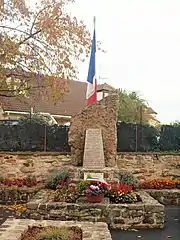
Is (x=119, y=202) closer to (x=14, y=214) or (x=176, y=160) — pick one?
(x=14, y=214)

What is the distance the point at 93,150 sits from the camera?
953 centimetres

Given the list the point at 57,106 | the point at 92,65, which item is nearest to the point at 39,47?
the point at 92,65

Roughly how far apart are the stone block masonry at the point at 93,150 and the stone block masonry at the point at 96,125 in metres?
0.31

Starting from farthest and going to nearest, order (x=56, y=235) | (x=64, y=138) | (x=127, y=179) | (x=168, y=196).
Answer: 1. (x=64, y=138)
2. (x=168, y=196)
3. (x=127, y=179)
4. (x=56, y=235)

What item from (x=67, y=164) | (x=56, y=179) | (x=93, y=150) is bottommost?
(x=56, y=179)

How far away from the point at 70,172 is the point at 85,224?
3.30 m

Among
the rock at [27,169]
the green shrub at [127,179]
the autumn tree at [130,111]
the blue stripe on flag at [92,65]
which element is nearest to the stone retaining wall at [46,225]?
the green shrub at [127,179]

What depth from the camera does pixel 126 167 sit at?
12.1 meters

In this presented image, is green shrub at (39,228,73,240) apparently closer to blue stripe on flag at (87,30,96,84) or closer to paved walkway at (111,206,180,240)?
paved walkway at (111,206,180,240)

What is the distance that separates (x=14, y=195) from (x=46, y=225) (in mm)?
4525

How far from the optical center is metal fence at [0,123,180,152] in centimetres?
1188

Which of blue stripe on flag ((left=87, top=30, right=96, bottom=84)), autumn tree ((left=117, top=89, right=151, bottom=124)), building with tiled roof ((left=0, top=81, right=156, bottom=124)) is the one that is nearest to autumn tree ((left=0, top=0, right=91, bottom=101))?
blue stripe on flag ((left=87, top=30, right=96, bottom=84))

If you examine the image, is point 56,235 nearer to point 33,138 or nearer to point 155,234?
point 155,234

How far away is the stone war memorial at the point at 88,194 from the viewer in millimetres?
5793
